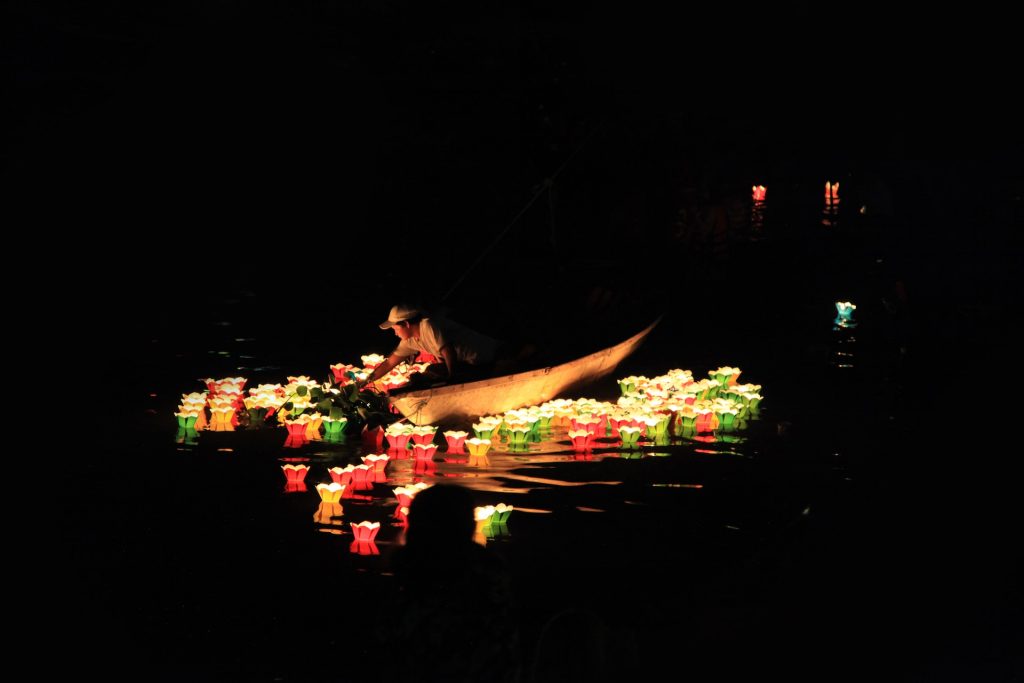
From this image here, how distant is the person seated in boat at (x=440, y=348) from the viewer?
9922mm

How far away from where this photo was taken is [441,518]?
327cm

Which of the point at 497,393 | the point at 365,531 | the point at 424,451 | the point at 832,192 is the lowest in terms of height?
the point at 365,531

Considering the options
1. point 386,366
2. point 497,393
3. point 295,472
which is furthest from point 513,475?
point 386,366

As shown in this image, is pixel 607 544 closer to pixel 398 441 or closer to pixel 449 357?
pixel 398 441

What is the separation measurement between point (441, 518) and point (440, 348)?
670 cm

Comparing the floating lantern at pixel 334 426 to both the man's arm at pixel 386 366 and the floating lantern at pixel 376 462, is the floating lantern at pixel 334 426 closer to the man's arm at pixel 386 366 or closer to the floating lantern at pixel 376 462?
the man's arm at pixel 386 366

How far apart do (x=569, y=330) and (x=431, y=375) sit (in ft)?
10.1

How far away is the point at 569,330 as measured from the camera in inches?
497

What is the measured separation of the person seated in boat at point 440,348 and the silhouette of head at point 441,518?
6.28 meters

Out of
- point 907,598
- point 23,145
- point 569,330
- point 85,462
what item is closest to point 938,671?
point 907,598

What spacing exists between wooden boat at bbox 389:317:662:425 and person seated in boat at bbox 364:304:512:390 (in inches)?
8.0

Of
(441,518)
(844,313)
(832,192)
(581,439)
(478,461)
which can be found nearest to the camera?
(441,518)

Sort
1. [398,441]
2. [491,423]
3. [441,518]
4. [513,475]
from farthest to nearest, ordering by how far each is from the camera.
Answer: [491,423] → [398,441] → [513,475] → [441,518]

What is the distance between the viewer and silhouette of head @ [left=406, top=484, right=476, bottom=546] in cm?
327
